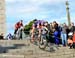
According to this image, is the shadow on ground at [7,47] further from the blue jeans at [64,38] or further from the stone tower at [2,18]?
the stone tower at [2,18]

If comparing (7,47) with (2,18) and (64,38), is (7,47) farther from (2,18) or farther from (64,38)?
(2,18)

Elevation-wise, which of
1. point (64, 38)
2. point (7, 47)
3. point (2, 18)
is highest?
point (2, 18)

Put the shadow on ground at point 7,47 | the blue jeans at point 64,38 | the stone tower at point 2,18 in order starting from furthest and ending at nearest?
the stone tower at point 2,18, the blue jeans at point 64,38, the shadow on ground at point 7,47

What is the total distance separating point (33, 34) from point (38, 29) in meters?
0.49

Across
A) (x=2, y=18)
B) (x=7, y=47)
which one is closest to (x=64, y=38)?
(x=7, y=47)

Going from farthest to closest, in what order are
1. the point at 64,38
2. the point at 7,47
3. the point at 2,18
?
the point at 2,18, the point at 64,38, the point at 7,47

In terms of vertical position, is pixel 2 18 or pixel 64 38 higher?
pixel 2 18

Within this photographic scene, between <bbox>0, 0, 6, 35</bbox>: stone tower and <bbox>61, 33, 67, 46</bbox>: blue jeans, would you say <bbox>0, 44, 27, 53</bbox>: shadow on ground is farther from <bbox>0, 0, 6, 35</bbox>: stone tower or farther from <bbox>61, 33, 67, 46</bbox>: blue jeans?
<bbox>0, 0, 6, 35</bbox>: stone tower

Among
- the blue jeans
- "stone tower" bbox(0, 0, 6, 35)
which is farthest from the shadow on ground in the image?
"stone tower" bbox(0, 0, 6, 35)

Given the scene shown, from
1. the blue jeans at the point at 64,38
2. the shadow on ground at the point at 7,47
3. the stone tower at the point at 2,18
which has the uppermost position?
the stone tower at the point at 2,18

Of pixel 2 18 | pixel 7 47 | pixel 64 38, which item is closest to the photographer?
pixel 7 47

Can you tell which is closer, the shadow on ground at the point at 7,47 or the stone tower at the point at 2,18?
the shadow on ground at the point at 7,47

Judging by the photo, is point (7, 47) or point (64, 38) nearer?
point (7, 47)

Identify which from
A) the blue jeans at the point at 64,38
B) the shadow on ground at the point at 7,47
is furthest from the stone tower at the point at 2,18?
the blue jeans at the point at 64,38
